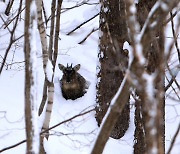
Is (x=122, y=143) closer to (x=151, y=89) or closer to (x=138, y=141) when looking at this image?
(x=138, y=141)

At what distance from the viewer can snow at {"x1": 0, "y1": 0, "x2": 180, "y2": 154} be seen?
5074mm

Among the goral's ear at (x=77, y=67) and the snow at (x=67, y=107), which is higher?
the goral's ear at (x=77, y=67)

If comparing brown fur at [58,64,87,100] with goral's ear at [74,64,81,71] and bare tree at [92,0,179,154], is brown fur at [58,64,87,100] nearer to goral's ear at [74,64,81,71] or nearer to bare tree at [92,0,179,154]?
goral's ear at [74,64,81,71]

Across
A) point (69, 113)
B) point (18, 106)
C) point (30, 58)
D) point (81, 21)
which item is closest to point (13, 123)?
point (18, 106)

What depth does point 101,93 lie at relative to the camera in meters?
5.43

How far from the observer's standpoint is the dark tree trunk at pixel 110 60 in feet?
16.6

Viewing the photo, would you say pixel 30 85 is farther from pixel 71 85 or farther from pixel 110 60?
pixel 71 85

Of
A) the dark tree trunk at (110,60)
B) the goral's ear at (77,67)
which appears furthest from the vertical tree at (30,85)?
the goral's ear at (77,67)

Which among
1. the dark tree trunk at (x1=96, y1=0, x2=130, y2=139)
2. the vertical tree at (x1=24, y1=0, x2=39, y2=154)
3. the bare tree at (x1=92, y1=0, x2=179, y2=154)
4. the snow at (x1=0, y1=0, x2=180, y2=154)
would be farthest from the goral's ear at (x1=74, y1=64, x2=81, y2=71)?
the bare tree at (x1=92, y1=0, x2=179, y2=154)

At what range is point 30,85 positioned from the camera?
1.71 meters

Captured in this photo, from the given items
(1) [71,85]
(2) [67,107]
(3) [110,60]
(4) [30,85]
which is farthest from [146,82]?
(1) [71,85]

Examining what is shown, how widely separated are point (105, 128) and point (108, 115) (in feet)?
0.14

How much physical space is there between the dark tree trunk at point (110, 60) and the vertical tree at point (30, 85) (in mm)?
3124

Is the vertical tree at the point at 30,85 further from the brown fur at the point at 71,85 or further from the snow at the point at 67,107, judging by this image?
the brown fur at the point at 71,85
